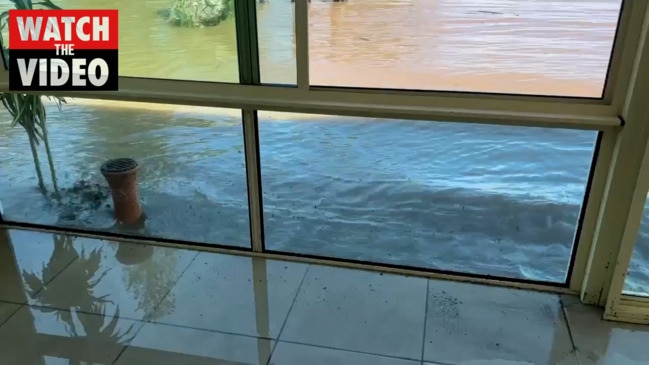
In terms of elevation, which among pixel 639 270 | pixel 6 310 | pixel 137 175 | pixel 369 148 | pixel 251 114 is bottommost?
pixel 6 310

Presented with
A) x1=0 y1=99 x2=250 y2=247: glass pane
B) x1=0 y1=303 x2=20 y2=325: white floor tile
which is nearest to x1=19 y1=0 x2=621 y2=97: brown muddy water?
x1=0 y1=99 x2=250 y2=247: glass pane

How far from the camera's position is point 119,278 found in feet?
7.86

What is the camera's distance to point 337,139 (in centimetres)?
253

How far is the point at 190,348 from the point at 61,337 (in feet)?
1.63

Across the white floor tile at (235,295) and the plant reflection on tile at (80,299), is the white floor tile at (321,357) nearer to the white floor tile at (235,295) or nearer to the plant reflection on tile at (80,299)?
the white floor tile at (235,295)

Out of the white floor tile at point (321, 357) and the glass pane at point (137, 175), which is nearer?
the white floor tile at point (321, 357)

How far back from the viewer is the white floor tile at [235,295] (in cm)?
214

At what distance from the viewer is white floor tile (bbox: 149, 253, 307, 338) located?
7.01ft

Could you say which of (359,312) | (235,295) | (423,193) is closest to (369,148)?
(423,193)

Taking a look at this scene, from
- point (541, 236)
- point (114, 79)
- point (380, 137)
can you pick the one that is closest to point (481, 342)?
point (541, 236)

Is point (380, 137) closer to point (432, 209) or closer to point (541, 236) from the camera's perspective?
point (432, 209)

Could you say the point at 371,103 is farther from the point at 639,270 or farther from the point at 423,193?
the point at 639,270

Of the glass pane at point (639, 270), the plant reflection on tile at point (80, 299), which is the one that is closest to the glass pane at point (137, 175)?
the plant reflection on tile at point (80, 299)

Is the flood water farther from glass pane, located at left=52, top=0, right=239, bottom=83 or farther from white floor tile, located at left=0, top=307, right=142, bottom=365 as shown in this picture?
white floor tile, located at left=0, top=307, right=142, bottom=365
